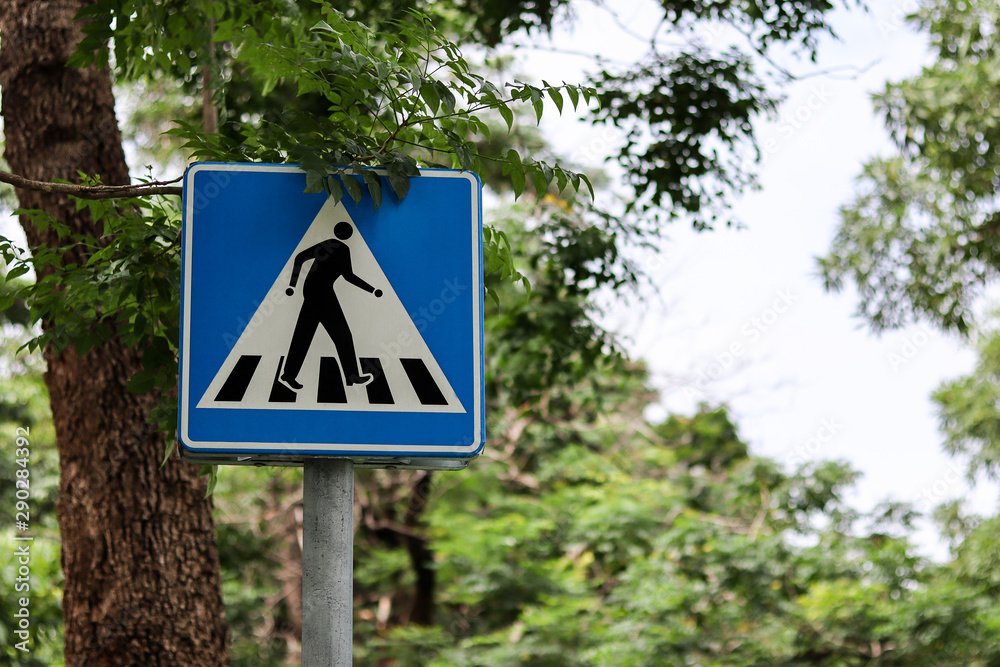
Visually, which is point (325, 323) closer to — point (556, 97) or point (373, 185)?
point (373, 185)

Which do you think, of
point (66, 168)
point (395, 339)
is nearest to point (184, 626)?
point (66, 168)

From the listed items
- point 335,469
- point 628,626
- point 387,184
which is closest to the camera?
point 335,469

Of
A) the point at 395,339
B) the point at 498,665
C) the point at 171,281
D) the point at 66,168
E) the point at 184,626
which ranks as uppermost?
the point at 66,168

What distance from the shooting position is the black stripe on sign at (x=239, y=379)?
59.2 inches

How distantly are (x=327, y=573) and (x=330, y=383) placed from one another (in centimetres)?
32

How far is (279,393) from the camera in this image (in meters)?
1.51

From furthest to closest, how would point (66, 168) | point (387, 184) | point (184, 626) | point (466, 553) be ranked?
point (466, 553), point (66, 168), point (184, 626), point (387, 184)

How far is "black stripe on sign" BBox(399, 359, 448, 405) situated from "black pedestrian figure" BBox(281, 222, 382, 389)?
7 centimetres

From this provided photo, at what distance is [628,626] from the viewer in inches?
369

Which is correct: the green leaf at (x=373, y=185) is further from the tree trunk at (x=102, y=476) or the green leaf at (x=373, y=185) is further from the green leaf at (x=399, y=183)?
the tree trunk at (x=102, y=476)

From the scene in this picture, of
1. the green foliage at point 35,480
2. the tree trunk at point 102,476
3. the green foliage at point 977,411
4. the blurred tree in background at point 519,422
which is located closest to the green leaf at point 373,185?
the blurred tree in background at point 519,422

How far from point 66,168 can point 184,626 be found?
1803 millimetres

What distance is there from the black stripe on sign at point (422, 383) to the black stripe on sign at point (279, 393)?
200mm

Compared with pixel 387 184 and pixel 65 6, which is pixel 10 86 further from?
pixel 387 184
